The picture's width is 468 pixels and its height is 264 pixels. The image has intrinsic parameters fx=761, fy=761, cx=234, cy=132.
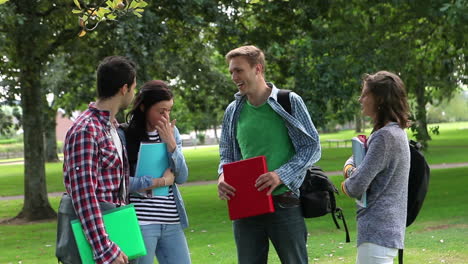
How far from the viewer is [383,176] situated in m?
4.07

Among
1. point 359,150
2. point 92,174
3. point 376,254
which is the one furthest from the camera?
point 359,150

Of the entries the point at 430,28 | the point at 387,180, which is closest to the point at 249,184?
the point at 387,180

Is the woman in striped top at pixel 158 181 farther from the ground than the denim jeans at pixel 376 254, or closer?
farther from the ground

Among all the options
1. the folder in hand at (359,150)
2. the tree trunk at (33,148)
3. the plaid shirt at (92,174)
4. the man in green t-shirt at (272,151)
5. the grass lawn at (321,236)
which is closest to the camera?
the plaid shirt at (92,174)

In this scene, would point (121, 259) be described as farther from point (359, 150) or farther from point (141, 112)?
point (359, 150)

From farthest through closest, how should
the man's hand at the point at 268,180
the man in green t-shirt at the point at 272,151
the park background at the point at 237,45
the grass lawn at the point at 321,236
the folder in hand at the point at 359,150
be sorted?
the park background at the point at 237,45
the grass lawn at the point at 321,236
the man in green t-shirt at the point at 272,151
the man's hand at the point at 268,180
the folder in hand at the point at 359,150

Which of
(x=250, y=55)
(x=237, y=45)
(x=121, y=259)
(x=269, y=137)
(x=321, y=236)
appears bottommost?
(x=321, y=236)

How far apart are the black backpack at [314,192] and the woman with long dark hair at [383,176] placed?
35cm

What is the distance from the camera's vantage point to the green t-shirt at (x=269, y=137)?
4469 millimetres

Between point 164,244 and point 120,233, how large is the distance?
824 millimetres

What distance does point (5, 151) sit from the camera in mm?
75500

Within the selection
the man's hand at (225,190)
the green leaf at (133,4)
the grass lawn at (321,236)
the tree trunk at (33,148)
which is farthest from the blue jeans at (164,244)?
the tree trunk at (33,148)

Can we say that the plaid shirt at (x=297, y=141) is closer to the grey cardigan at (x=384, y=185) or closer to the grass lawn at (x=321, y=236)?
the grey cardigan at (x=384, y=185)

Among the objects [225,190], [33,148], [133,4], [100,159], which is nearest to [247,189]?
[225,190]
